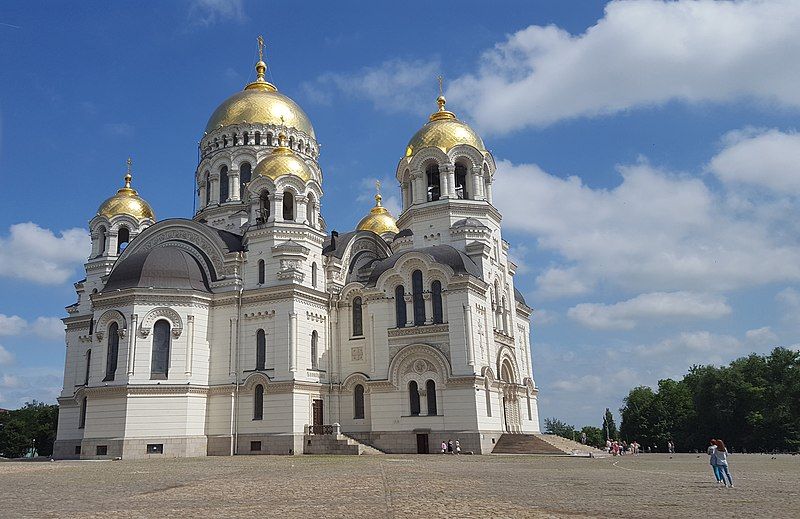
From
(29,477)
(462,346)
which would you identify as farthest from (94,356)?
(462,346)

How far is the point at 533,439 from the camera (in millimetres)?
32375

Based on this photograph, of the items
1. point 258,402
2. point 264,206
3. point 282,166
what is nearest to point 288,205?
point 264,206

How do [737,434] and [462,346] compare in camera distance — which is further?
[737,434]

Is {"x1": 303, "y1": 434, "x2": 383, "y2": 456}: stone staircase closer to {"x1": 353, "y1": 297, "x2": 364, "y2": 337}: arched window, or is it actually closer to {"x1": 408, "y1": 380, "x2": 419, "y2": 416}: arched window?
{"x1": 408, "y1": 380, "x2": 419, "y2": 416}: arched window

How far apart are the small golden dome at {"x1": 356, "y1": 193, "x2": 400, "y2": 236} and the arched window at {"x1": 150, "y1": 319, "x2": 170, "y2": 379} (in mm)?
17675

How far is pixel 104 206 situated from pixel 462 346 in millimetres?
24916

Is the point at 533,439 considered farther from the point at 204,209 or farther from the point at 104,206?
the point at 104,206

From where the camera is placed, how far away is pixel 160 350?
33.3 m

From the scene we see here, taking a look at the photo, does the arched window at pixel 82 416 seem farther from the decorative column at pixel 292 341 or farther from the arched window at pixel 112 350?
the decorative column at pixel 292 341

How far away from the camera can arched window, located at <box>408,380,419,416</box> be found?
33688mm

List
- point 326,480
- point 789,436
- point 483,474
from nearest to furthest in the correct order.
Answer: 1. point 326,480
2. point 483,474
3. point 789,436

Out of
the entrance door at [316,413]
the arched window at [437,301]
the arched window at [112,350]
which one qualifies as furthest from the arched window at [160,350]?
the arched window at [437,301]

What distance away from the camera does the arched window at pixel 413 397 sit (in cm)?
3369

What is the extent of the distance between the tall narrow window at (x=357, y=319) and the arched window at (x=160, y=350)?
952cm
